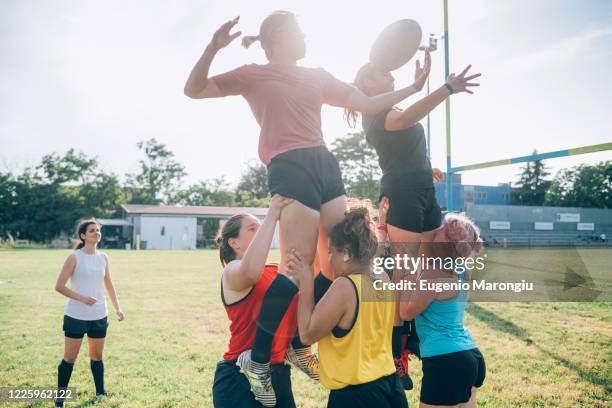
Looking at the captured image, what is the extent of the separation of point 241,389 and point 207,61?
2.12 m

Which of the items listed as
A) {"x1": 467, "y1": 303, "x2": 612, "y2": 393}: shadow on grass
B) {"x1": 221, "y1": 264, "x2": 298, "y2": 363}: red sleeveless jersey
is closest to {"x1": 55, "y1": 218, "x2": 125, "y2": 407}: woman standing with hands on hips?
{"x1": 221, "y1": 264, "x2": 298, "y2": 363}: red sleeveless jersey

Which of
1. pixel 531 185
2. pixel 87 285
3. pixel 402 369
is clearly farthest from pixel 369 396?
pixel 531 185

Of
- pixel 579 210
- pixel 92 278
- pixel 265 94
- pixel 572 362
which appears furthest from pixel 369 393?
pixel 579 210

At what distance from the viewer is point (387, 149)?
346cm

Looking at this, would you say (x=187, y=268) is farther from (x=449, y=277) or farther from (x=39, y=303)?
(x=449, y=277)

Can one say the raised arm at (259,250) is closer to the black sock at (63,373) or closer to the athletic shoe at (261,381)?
the athletic shoe at (261,381)

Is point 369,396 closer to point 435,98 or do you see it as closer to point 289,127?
point 289,127

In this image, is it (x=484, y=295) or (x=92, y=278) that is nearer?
(x=92, y=278)

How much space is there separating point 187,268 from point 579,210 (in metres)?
28.2

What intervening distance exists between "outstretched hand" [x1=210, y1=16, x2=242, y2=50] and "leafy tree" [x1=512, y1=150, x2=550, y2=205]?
2281 inches

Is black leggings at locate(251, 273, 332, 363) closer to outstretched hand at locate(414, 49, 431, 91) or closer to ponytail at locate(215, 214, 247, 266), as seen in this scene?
ponytail at locate(215, 214, 247, 266)

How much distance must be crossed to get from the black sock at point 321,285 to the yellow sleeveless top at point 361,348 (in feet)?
1.09

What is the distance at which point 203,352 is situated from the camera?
7.69m

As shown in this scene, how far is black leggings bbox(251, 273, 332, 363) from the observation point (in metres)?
Result: 2.76
